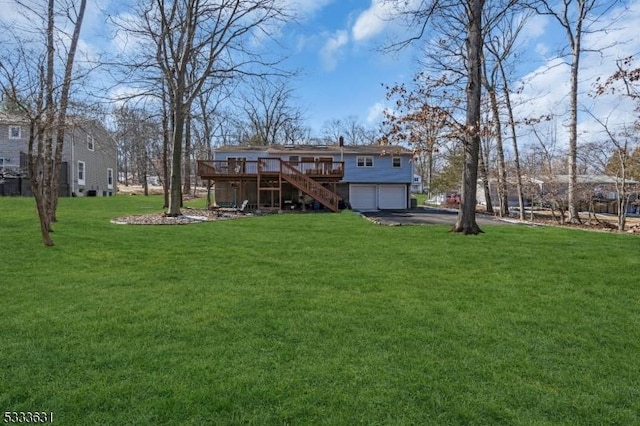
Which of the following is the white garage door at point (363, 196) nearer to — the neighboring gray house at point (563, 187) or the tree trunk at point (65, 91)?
the neighboring gray house at point (563, 187)

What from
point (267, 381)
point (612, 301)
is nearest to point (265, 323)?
point (267, 381)

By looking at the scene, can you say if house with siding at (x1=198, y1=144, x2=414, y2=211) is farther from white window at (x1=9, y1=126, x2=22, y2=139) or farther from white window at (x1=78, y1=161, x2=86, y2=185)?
white window at (x1=9, y1=126, x2=22, y2=139)

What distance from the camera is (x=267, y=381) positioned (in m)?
2.91

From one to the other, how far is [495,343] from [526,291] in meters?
2.02

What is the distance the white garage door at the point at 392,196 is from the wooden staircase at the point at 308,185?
7.31 m

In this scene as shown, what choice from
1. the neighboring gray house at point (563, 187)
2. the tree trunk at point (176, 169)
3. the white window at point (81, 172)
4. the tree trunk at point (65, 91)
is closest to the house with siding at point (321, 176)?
the tree trunk at point (176, 169)

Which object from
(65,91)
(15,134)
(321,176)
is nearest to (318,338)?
(65,91)

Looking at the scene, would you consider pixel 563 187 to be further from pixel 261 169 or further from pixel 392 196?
pixel 261 169

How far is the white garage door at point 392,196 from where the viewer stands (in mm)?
28094

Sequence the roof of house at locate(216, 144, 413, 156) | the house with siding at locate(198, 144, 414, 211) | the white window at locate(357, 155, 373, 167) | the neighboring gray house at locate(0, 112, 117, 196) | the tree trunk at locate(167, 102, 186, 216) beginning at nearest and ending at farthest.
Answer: the tree trunk at locate(167, 102, 186, 216) → the house with siding at locate(198, 144, 414, 211) → the neighboring gray house at locate(0, 112, 117, 196) → the roof of house at locate(216, 144, 413, 156) → the white window at locate(357, 155, 373, 167)

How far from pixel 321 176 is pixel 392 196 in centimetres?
751

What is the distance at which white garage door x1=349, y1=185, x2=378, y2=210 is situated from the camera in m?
27.8

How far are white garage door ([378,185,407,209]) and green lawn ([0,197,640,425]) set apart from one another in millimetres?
20638

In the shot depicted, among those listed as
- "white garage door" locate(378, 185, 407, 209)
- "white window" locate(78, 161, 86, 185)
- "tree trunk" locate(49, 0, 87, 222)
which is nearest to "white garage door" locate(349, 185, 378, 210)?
"white garage door" locate(378, 185, 407, 209)
